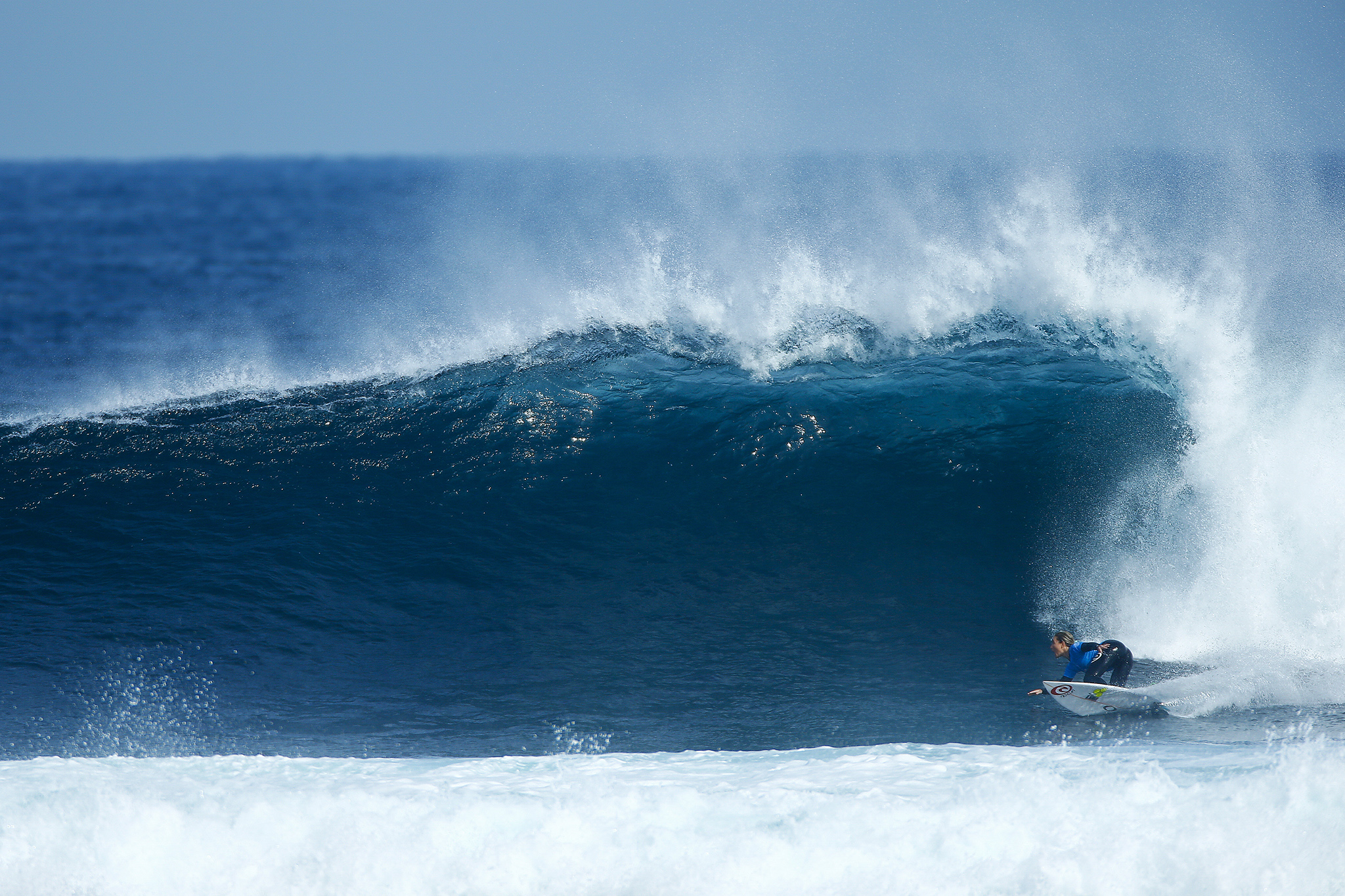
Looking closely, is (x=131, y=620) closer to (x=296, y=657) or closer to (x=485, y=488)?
(x=296, y=657)

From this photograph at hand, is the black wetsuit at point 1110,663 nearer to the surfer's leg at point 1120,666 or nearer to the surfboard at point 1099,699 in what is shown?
the surfer's leg at point 1120,666

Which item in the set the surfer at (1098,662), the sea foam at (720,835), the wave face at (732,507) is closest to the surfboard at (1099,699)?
the surfer at (1098,662)

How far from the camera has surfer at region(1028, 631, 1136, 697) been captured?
6.08 m

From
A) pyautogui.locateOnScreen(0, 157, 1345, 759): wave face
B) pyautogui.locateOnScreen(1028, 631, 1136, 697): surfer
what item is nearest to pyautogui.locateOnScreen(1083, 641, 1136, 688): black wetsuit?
pyautogui.locateOnScreen(1028, 631, 1136, 697): surfer

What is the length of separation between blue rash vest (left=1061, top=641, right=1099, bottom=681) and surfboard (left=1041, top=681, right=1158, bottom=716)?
0.37ft

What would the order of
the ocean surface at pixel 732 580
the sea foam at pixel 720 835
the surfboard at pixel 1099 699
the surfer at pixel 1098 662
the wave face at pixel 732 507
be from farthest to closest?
the wave face at pixel 732 507 → the surfer at pixel 1098 662 → the surfboard at pixel 1099 699 → the ocean surface at pixel 732 580 → the sea foam at pixel 720 835

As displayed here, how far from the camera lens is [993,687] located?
21.1 feet

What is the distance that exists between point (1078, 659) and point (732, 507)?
3.41 metres

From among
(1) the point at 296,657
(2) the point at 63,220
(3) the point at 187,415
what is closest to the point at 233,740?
(1) the point at 296,657

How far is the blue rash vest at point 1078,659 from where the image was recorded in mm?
6086

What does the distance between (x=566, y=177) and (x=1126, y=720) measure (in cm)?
4194

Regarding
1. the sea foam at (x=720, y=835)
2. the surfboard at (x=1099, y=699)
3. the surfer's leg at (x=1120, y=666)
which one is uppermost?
the surfer's leg at (x=1120, y=666)

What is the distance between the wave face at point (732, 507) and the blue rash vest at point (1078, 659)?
0.43 meters

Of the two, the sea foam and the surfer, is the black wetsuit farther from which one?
the sea foam
